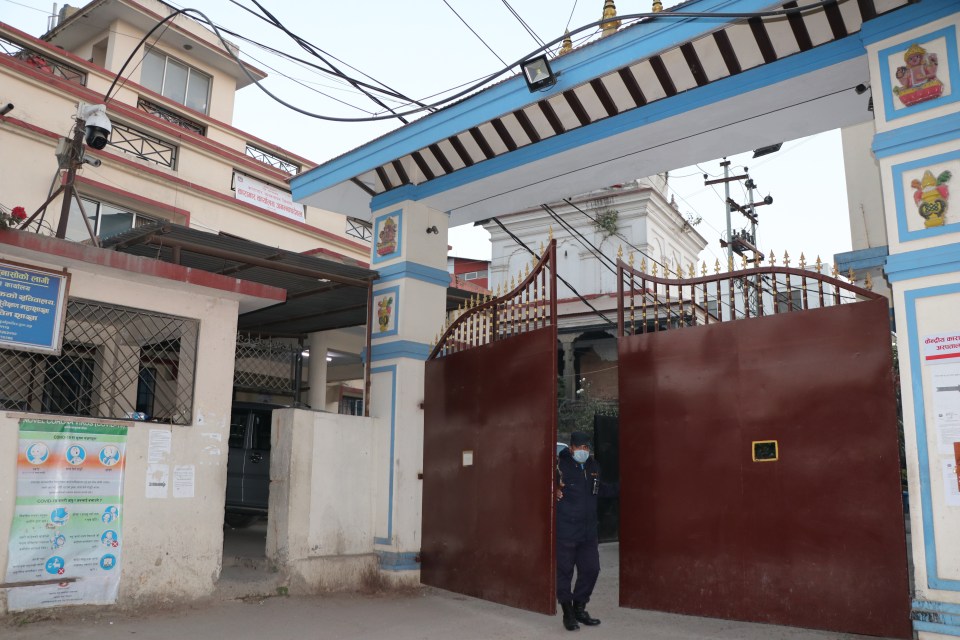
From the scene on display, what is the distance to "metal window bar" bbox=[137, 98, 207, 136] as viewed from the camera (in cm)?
1597

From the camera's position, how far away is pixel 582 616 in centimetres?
676

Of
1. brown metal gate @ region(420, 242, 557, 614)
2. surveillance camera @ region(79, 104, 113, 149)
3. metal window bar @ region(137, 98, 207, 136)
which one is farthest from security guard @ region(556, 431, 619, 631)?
metal window bar @ region(137, 98, 207, 136)

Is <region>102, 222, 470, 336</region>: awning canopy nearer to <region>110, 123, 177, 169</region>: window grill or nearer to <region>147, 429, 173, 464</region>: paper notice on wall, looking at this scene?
<region>147, 429, 173, 464</region>: paper notice on wall

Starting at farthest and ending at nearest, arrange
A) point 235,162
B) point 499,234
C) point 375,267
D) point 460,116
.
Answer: point 499,234 → point 235,162 → point 375,267 → point 460,116

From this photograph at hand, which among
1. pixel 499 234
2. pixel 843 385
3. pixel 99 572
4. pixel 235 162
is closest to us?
pixel 843 385

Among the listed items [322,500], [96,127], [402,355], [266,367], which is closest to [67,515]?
[322,500]

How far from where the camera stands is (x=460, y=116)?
7859 millimetres

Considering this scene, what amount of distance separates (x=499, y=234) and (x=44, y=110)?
17486 mm

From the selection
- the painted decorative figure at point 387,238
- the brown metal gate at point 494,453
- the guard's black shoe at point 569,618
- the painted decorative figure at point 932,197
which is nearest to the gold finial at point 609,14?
the brown metal gate at point 494,453

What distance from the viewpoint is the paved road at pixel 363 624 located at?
6039mm

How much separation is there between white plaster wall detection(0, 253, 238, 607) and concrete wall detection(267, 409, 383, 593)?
63cm

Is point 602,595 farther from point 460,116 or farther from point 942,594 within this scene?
point 460,116

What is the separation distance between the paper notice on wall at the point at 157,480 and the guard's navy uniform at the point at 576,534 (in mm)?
3657

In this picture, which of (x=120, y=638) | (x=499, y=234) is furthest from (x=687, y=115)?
(x=499, y=234)
